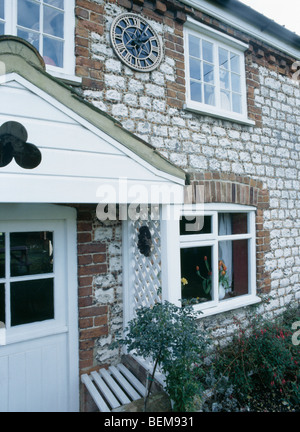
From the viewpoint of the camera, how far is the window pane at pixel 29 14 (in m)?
3.06

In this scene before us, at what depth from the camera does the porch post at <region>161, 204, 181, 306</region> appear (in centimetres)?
278

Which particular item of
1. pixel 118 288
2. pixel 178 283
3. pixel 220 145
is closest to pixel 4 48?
pixel 178 283

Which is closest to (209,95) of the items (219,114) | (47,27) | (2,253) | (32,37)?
(219,114)

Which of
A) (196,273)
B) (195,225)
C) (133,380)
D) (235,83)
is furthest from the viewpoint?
(235,83)

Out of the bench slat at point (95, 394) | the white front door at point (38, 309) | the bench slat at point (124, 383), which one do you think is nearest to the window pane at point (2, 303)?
the white front door at point (38, 309)

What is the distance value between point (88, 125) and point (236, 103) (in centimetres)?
360

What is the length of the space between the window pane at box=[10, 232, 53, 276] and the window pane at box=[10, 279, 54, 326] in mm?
143

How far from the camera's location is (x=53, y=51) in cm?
322

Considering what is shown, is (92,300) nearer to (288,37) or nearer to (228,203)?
(228,203)

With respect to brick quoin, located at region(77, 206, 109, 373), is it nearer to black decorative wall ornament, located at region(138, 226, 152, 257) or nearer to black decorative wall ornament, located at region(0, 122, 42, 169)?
black decorative wall ornament, located at region(138, 226, 152, 257)

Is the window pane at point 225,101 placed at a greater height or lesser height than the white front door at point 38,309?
greater

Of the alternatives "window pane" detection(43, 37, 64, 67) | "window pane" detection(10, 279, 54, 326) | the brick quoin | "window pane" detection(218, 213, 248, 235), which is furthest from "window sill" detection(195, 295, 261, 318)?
"window pane" detection(43, 37, 64, 67)

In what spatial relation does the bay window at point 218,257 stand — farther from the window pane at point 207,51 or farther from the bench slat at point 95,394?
the window pane at point 207,51

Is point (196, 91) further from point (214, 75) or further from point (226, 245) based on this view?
point (226, 245)
